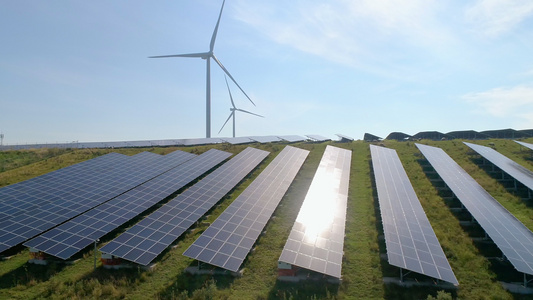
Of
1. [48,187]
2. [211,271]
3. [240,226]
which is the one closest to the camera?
[211,271]

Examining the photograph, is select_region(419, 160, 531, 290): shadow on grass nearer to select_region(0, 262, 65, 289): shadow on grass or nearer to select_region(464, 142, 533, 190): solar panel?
select_region(464, 142, 533, 190): solar panel

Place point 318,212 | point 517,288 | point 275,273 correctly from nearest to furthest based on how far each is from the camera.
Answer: point 517,288
point 275,273
point 318,212

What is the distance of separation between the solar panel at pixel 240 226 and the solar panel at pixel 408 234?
9.37 m

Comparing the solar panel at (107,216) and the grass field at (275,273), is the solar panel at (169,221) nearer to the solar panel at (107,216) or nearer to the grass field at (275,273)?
the grass field at (275,273)

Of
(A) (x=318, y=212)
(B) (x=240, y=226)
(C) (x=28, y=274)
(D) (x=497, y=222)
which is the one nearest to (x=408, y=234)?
(A) (x=318, y=212)

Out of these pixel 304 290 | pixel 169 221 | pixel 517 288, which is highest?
pixel 169 221

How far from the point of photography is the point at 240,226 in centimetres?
2303

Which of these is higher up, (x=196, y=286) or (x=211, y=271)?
(x=211, y=271)

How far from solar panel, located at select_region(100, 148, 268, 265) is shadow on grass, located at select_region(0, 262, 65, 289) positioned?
367 cm

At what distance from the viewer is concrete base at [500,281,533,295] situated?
1722 cm

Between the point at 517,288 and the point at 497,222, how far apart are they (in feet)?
21.1

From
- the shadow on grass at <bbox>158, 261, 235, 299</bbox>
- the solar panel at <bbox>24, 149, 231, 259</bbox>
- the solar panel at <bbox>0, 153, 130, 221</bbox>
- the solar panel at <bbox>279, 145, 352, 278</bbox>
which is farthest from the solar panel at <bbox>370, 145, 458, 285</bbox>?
the solar panel at <bbox>0, 153, 130, 221</bbox>

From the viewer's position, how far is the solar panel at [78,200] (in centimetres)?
2292

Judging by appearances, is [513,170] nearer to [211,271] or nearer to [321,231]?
[321,231]
